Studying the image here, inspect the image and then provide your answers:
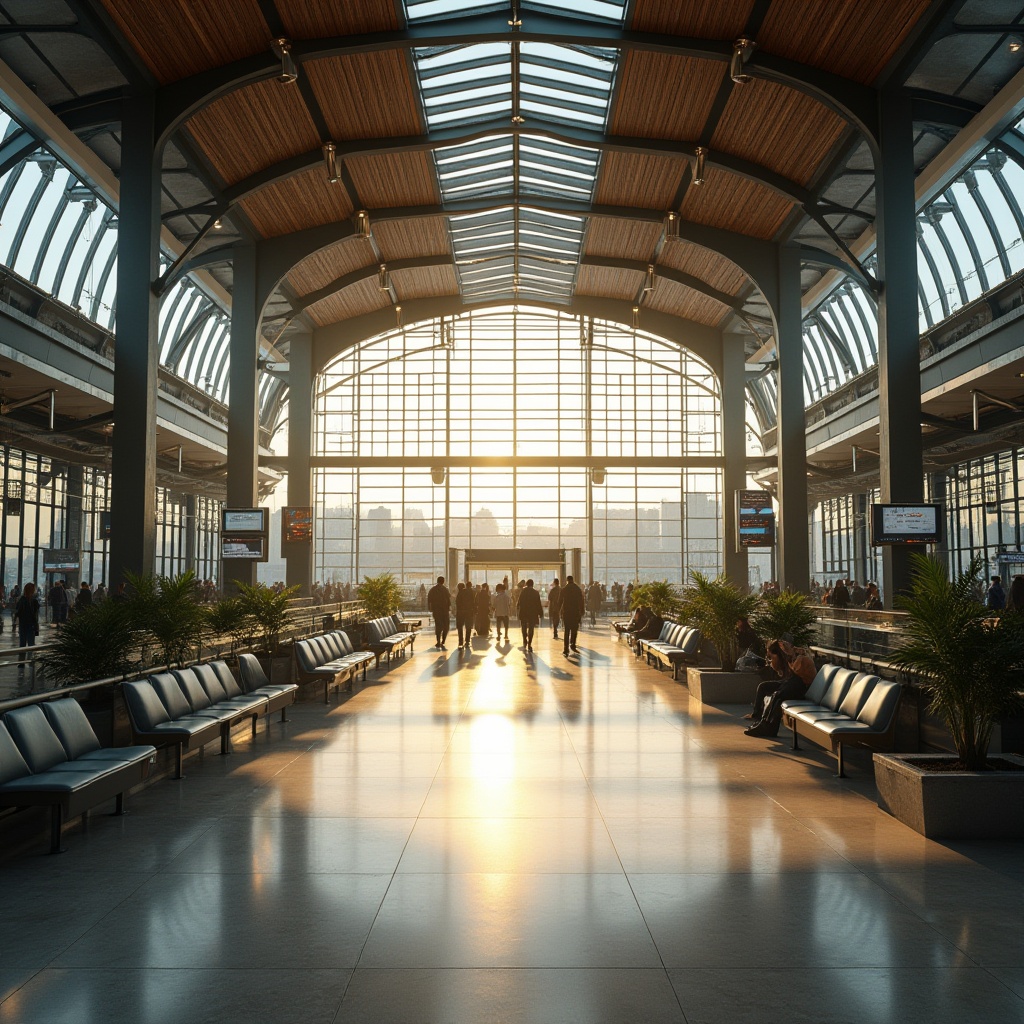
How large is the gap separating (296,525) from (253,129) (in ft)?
38.2

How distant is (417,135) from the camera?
66.1 ft

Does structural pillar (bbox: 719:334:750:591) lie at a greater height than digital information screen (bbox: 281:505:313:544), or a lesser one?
greater

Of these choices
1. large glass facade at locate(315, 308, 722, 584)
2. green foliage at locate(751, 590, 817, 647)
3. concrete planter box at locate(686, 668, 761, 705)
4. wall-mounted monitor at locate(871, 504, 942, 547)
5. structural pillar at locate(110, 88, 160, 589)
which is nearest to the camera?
green foliage at locate(751, 590, 817, 647)

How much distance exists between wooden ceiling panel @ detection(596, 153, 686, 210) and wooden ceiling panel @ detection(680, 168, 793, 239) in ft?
1.84

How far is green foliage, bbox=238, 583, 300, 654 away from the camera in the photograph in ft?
43.5

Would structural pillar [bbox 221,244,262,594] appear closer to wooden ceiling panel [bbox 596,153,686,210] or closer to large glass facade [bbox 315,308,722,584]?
wooden ceiling panel [bbox 596,153,686,210]

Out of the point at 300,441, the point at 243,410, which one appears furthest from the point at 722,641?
the point at 300,441

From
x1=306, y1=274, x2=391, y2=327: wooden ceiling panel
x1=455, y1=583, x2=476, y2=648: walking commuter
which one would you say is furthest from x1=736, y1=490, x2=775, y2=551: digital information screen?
x1=306, y1=274, x2=391, y2=327: wooden ceiling panel

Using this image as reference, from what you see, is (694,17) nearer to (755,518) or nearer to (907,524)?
(907,524)

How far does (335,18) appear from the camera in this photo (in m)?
15.0

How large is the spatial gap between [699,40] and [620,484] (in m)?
26.9

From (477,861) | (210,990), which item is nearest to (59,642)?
(477,861)

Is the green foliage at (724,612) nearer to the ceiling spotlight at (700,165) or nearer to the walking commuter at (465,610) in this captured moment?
the ceiling spotlight at (700,165)

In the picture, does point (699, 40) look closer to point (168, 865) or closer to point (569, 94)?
point (569, 94)
